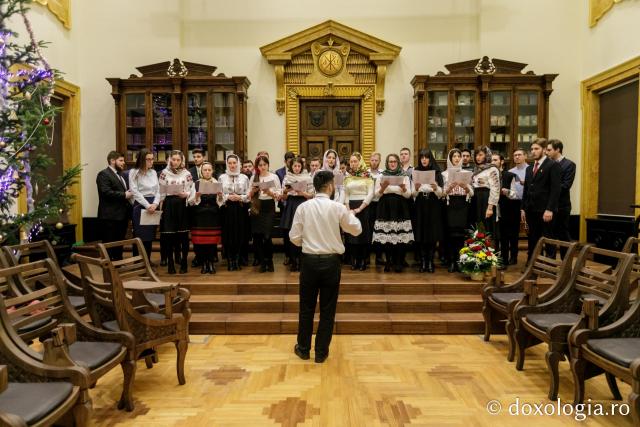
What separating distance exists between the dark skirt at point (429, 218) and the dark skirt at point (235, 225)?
2135 mm

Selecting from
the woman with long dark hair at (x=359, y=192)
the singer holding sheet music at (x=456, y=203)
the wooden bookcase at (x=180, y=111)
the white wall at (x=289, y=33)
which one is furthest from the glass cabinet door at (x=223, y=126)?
the singer holding sheet music at (x=456, y=203)

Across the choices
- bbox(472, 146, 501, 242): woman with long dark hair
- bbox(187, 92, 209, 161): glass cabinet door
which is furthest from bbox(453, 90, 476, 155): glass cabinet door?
bbox(187, 92, 209, 161): glass cabinet door

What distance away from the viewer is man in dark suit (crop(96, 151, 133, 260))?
18.8 feet

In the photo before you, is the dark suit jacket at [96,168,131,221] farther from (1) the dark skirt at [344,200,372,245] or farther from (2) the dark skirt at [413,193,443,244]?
(2) the dark skirt at [413,193,443,244]

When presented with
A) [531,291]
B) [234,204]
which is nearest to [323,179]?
[531,291]

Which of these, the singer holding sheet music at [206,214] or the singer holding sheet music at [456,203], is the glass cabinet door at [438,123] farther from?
the singer holding sheet music at [206,214]

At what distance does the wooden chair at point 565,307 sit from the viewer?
2930mm

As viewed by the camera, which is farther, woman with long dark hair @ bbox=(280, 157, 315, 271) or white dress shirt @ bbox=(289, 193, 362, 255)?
woman with long dark hair @ bbox=(280, 157, 315, 271)

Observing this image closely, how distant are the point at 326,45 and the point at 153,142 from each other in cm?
352

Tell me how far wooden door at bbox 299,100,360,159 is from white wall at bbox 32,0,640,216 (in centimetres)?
43

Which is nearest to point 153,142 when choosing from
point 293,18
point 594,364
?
point 293,18

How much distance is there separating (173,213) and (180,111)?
125 inches

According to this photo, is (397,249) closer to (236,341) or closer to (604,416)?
(236,341)

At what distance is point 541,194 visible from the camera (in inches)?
214
